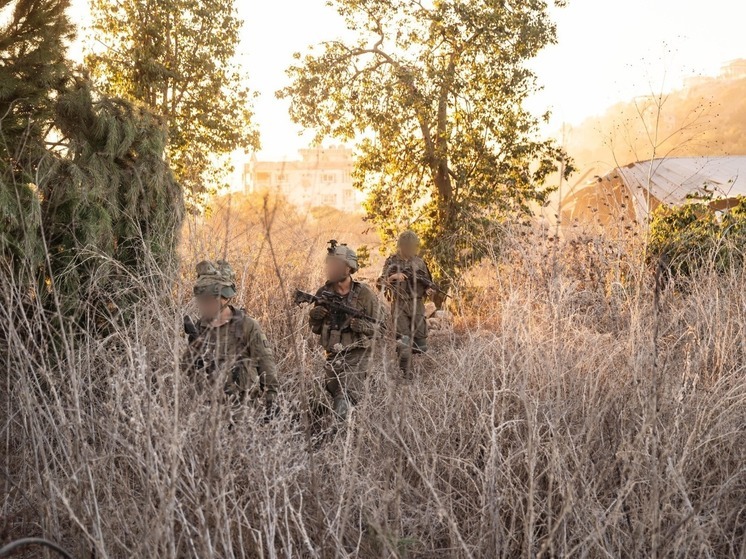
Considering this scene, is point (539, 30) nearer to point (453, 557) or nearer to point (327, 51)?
point (327, 51)

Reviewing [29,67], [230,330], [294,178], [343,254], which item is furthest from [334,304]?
[294,178]

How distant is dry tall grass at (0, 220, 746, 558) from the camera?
7.18 feet

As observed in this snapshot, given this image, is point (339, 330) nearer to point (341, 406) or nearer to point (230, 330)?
point (341, 406)

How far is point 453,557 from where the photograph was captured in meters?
2.37

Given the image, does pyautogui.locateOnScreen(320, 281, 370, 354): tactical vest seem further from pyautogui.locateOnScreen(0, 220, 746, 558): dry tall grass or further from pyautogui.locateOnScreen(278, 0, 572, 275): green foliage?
pyautogui.locateOnScreen(278, 0, 572, 275): green foliage

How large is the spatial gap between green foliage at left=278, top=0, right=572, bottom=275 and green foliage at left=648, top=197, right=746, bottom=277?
108 inches

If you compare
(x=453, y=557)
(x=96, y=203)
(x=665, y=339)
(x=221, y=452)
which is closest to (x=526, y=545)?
(x=453, y=557)

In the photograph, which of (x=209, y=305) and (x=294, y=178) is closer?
(x=294, y=178)

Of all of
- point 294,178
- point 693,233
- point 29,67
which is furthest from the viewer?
point 693,233

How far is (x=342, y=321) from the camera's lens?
4953mm

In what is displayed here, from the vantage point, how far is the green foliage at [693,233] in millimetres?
6766

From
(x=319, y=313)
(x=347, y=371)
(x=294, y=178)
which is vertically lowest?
(x=347, y=371)

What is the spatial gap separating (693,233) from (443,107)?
4.71m

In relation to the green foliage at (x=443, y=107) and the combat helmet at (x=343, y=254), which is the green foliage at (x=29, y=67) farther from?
the green foliage at (x=443, y=107)
